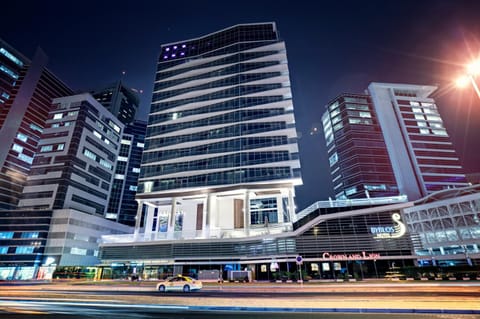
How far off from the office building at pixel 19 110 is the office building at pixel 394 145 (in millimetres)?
129957

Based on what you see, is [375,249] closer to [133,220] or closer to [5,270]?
[5,270]

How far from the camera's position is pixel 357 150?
4345 inches

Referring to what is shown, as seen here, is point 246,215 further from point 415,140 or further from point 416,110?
point 416,110

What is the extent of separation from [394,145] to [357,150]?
554 inches

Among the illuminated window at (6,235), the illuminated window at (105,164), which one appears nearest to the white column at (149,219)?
the illuminated window at (105,164)

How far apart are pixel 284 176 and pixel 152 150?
35010mm

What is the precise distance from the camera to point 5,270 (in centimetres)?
6612

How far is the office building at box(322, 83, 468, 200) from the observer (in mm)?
95000

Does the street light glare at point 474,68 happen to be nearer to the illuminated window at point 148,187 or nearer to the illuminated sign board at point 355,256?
the illuminated sign board at point 355,256

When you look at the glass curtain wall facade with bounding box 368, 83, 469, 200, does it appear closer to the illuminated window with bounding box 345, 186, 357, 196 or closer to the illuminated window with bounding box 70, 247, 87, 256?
the illuminated window with bounding box 345, 186, 357, 196

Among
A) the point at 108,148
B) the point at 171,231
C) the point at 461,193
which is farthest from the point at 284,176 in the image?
the point at 108,148

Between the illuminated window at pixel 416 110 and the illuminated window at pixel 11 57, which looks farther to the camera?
the illuminated window at pixel 416 110

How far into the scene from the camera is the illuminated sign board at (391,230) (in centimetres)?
3925

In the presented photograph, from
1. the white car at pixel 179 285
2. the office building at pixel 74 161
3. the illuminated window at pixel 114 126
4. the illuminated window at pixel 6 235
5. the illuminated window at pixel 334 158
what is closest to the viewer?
the white car at pixel 179 285
